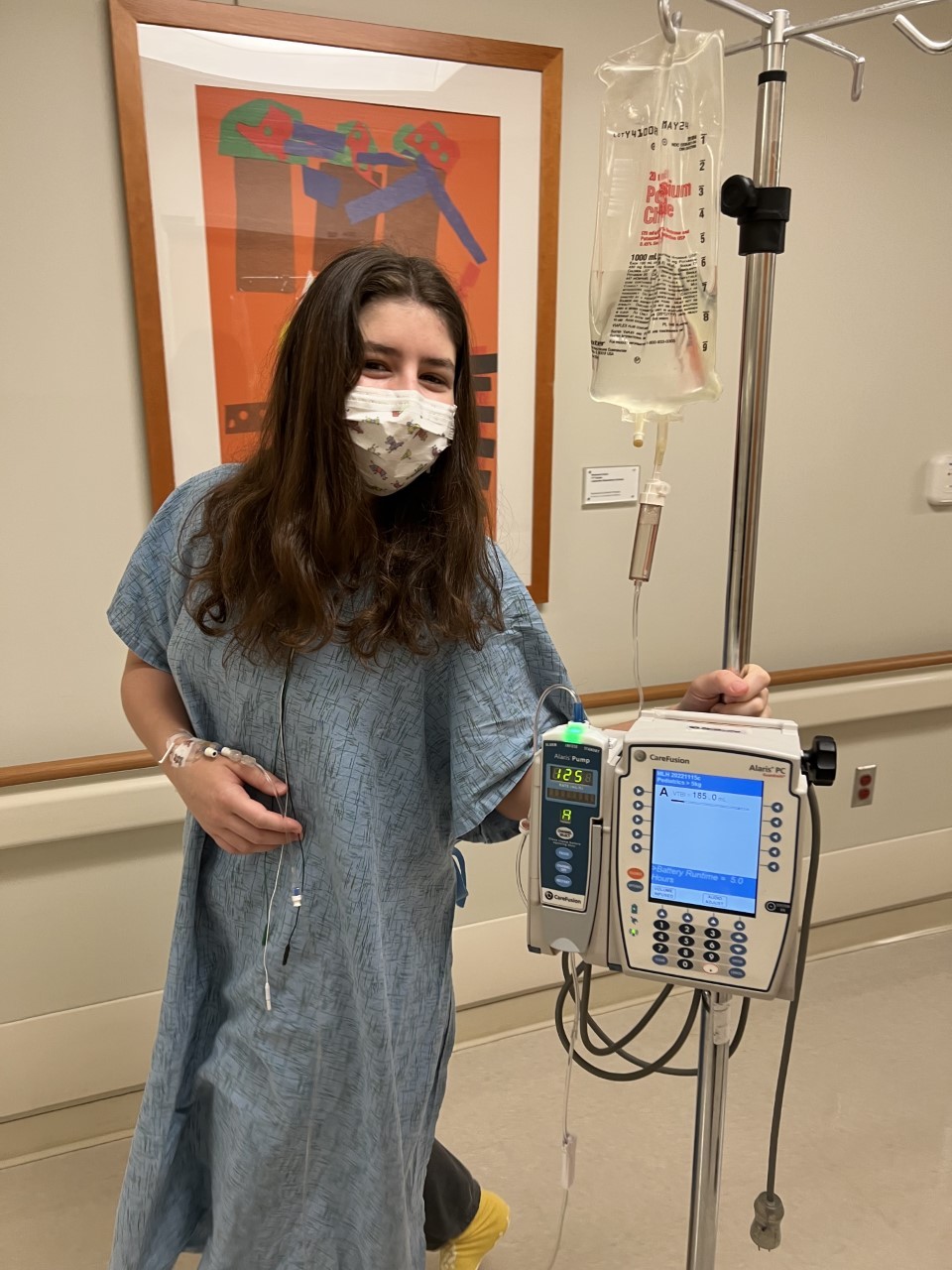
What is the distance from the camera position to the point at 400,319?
0.99 metres

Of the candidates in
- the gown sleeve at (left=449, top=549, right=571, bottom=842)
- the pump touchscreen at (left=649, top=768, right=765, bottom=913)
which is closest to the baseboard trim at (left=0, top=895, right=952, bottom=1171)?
the gown sleeve at (left=449, top=549, right=571, bottom=842)

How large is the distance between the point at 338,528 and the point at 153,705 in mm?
368

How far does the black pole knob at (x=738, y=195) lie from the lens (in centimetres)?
91

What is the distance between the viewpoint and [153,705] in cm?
119

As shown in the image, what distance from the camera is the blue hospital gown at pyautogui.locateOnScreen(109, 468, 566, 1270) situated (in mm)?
1040

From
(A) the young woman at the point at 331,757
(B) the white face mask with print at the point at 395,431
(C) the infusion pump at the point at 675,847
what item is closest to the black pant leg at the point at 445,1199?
(A) the young woman at the point at 331,757

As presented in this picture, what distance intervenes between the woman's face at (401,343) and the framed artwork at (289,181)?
1.77ft

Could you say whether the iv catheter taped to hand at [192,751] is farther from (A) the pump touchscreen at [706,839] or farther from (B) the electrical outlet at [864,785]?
(B) the electrical outlet at [864,785]

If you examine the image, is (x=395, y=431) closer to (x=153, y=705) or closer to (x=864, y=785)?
(x=153, y=705)

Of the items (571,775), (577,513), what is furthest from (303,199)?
(571,775)

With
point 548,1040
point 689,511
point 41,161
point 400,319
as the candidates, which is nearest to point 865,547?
point 689,511

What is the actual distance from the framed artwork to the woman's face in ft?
1.77

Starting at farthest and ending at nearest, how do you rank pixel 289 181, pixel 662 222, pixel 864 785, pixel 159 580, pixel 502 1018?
pixel 864 785 < pixel 502 1018 < pixel 289 181 < pixel 159 580 < pixel 662 222

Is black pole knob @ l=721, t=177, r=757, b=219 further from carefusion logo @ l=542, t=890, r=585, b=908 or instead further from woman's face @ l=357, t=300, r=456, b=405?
carefusion logo @ l=542, t=890, r=585, b=908
